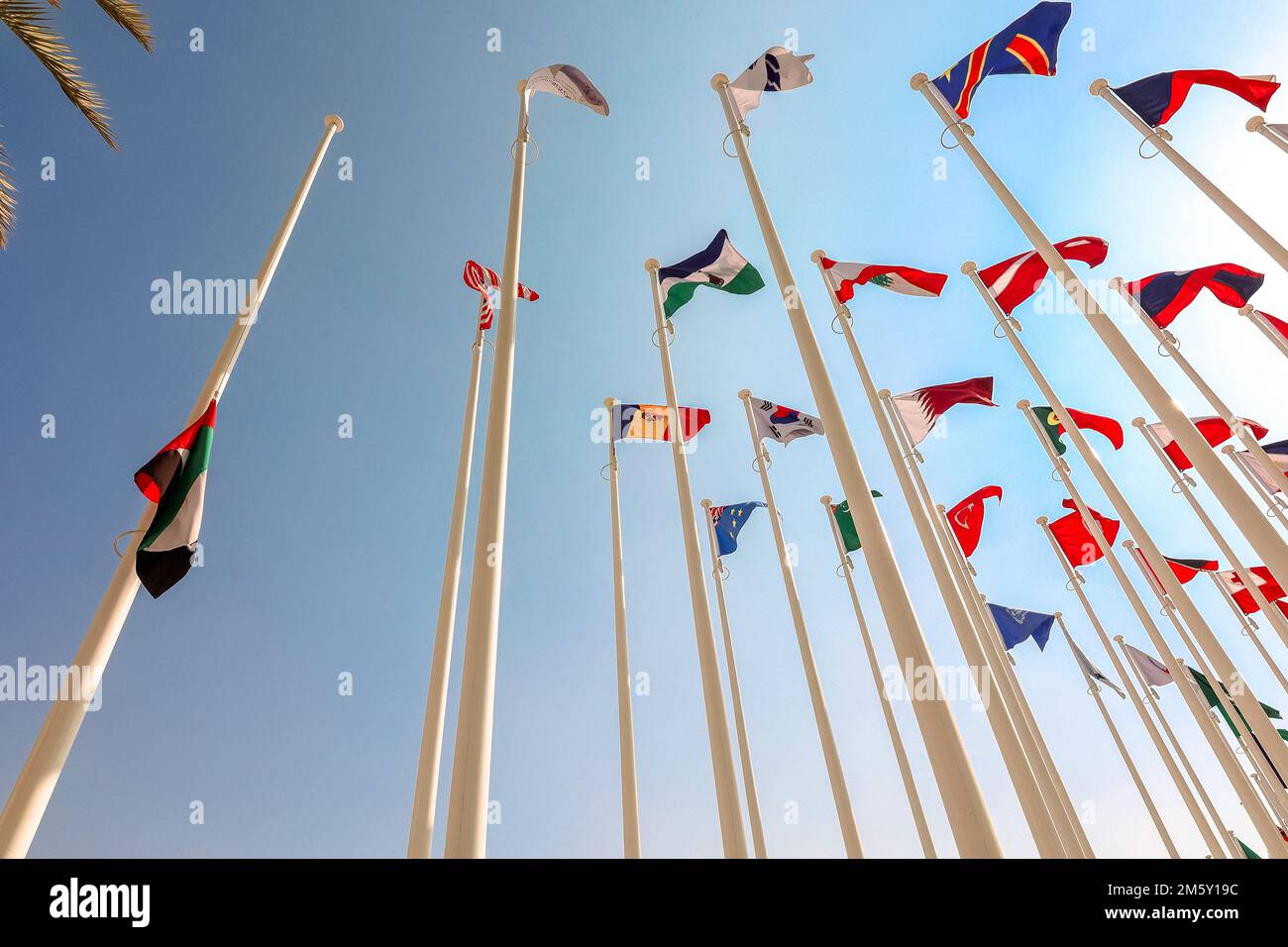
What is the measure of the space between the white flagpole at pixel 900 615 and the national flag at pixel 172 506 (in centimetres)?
642

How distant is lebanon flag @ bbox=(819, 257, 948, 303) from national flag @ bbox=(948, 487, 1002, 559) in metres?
6.11

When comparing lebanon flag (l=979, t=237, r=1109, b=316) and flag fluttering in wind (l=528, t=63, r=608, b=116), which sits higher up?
flag fluttering in wind (l=528, t=63, r=608, b=116)

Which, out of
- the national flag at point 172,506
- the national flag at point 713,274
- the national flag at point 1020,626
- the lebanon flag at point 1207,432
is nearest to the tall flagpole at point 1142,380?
the national flag at point 713,274

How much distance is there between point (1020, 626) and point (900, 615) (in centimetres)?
1663

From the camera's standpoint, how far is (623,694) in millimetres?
12211

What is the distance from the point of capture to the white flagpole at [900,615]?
15.2 feet

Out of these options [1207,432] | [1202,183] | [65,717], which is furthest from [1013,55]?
[65,717]

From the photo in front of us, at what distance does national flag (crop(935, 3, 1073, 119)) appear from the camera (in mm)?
11633

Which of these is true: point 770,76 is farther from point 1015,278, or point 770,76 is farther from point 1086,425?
point 1086,425

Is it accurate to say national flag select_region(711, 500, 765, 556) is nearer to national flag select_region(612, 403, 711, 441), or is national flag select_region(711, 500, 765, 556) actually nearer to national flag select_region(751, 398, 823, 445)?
national flag select_region(751, 398, 823, 445)

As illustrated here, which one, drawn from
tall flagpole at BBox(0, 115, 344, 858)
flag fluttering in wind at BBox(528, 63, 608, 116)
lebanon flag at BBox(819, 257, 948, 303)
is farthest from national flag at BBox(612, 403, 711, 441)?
tall flagpole at BBox(0, 115, 344, 858)
